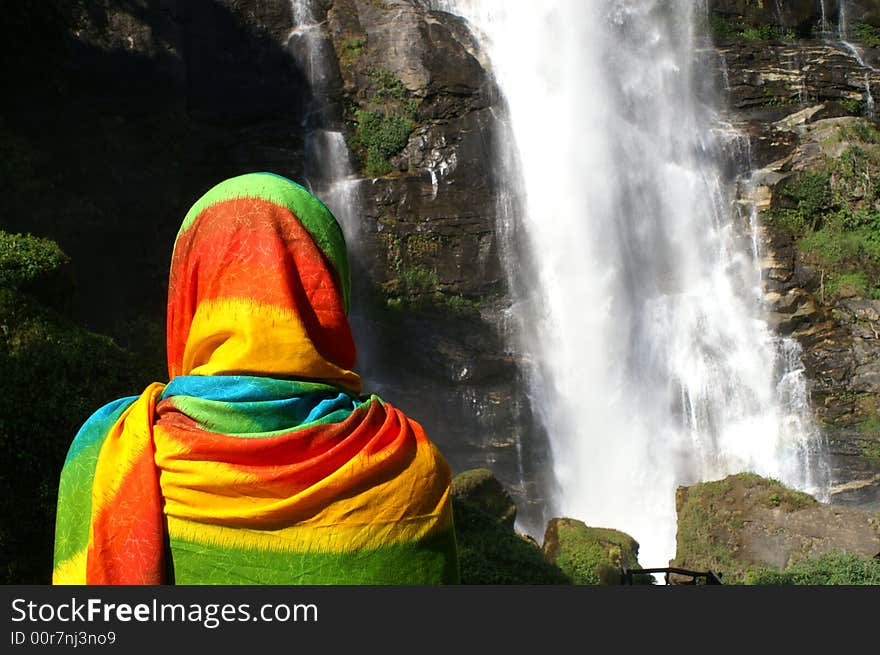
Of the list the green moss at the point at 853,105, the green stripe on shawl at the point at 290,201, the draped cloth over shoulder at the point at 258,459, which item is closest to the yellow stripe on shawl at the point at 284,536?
the draped cloth over shoulder at the point at 258,459

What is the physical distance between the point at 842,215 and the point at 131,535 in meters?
17.7

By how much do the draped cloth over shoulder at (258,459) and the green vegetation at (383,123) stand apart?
14.3m

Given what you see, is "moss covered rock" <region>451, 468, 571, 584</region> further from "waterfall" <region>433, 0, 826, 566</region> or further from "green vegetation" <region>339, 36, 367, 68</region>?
"green vegetation" <region>339, 36, 367, 68</region>

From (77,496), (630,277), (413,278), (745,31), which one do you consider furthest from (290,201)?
(745,31)

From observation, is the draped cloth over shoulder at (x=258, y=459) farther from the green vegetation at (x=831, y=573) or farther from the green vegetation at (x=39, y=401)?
the green vegetation at (x=831, y=573)

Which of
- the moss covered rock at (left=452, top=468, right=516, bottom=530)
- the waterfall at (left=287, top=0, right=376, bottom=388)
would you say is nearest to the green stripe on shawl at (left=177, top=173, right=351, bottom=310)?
the moss covered rock at (left=452, top=468, right=516, bottom=530)

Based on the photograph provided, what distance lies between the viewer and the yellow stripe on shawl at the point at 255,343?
6.08 feet

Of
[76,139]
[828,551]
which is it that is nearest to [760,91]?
[828,551]

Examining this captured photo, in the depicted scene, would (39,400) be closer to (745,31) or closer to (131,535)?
(131,535)

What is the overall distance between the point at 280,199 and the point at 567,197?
1527 cm

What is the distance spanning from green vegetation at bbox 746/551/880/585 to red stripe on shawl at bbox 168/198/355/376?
7.76 meters

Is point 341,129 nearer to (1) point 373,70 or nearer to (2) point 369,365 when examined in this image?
(1) point 373,70

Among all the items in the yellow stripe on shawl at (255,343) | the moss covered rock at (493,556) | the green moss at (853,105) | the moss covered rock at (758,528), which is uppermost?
the green moss at (853,105)

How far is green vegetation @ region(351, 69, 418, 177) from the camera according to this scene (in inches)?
633
